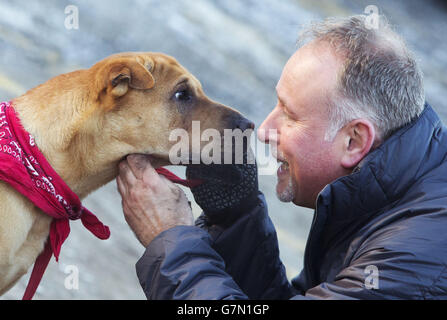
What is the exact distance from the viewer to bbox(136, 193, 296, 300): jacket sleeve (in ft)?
6.15

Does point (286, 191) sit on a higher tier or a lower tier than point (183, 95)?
lower

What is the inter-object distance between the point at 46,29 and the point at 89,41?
117cm

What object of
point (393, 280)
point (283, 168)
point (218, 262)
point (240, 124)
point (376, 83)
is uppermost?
point (376, 83)

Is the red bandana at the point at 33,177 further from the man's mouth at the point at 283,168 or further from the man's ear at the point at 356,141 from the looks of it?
the man's ear at the point at 356,141

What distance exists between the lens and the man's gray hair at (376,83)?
7.04 feet

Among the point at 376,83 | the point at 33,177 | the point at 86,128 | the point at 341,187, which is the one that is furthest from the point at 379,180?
the point at 33,177

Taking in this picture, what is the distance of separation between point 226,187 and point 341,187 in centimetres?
67

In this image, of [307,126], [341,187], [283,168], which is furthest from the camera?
[283,168]

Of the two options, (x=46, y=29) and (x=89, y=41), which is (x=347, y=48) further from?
(x=46, y=29)

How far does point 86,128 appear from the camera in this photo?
2.33 meters

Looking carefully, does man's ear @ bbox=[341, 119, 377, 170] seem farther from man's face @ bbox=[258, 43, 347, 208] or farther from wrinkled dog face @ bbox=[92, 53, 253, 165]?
wrinkled dog face @ bbox=[92, 53, 253, 165]

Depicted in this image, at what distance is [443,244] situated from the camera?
173 cm

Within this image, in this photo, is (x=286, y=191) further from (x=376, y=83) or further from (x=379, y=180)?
(x=376, y=83)

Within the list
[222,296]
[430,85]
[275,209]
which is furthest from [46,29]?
[222,296]
